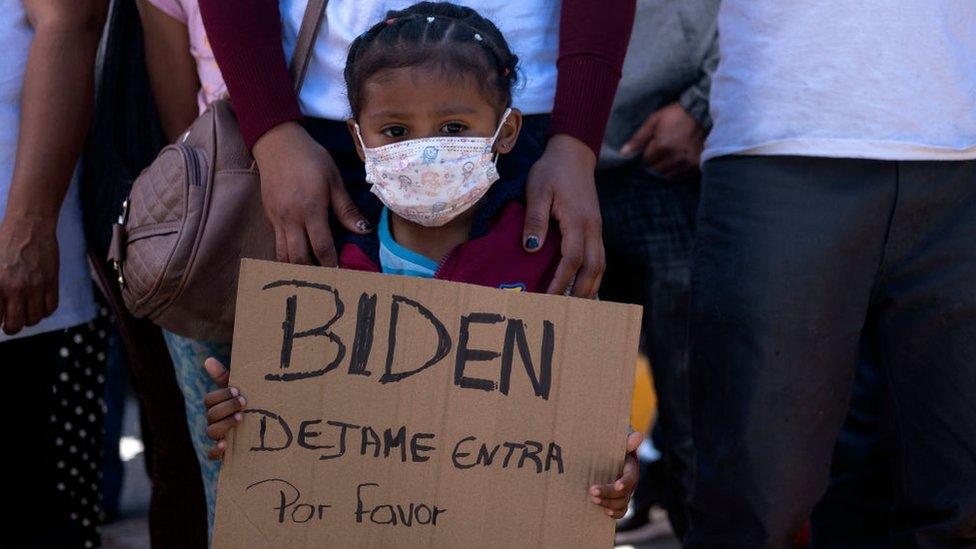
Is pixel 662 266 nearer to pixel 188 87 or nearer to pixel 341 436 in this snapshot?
pixel 188 87

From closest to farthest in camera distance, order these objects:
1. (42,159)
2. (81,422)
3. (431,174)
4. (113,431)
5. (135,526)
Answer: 1. (431,174)
2. (42,159)
3. (81,422)
4. (135,526)
5. (113,431)

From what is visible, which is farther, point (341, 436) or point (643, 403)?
point (643, 403)

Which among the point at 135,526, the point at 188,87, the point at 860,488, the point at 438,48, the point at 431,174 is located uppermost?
the point at 438,48

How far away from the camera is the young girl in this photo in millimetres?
2098

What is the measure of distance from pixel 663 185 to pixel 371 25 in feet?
4.18

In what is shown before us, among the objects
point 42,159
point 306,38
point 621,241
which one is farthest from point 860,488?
point 42,159

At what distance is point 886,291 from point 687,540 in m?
0.65

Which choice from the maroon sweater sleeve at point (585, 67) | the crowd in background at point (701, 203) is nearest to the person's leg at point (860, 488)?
the crowd in background at point (701, 203)

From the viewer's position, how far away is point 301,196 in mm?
2154

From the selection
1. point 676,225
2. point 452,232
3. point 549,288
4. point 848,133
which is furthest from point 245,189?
point 676,225

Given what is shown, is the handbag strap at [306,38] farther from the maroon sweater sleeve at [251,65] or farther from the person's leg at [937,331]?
the person's leg at [937,331]

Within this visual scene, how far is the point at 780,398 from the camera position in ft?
7.97

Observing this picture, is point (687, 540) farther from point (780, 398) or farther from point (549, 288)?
point (549, 288)

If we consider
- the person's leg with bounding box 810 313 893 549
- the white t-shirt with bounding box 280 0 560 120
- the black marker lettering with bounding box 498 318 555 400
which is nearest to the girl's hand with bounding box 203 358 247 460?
the black marker lettering with bounding box 498 318 555 400
